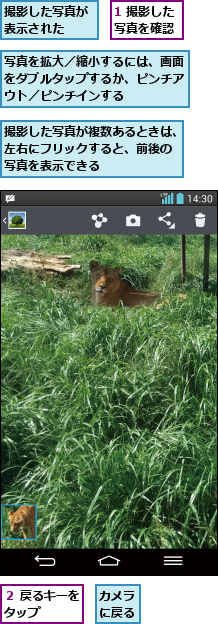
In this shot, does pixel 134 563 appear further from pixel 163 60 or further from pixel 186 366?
pixel 163 60

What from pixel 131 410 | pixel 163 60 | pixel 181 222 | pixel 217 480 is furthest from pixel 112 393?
pixel 163 60

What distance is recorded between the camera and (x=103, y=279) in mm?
2311

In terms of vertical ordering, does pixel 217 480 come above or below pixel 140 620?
above

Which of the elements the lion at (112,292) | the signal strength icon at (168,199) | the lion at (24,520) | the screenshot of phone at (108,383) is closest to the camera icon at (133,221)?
the screenshot of phone at (108,383)

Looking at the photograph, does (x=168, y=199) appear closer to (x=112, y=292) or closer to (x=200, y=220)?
(x=200, y=220)

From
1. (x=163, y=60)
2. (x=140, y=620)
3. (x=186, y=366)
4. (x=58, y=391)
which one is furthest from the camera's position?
(x=186, y=366)

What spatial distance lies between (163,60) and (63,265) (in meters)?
1.01

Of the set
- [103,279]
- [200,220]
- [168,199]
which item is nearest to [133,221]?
[168,199]

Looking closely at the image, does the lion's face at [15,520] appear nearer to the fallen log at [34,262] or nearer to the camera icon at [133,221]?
the fallen log at [34,262]

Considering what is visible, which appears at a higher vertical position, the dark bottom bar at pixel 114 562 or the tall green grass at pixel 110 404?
the tall green grass at pixel 110 404

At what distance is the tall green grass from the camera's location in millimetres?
2080

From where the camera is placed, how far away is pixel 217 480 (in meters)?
1.99

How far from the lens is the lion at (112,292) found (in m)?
2.29

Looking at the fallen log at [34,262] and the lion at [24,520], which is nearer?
the lion at [24,520]
